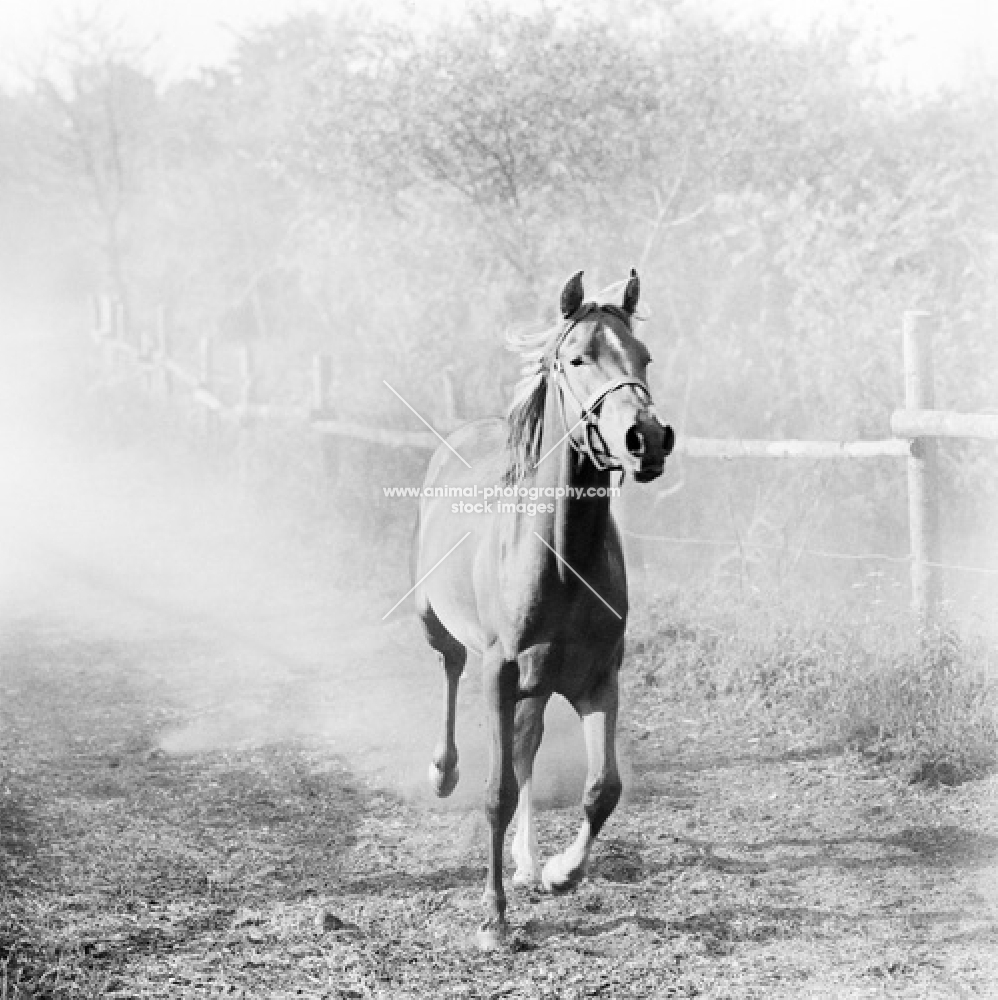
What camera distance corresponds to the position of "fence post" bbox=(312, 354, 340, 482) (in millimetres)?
12172

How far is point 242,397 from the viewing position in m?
15.0

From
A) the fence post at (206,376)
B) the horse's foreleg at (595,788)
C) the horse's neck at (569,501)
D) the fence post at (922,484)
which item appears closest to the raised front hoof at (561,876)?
the horse's foreleg at (595,788)

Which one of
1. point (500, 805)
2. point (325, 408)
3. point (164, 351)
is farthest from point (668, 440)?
point (164, 351)

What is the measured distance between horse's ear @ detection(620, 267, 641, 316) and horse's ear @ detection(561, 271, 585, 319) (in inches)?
5.8

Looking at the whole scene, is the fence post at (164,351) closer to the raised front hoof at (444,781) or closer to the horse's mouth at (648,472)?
the raised front hoof at (444,781)

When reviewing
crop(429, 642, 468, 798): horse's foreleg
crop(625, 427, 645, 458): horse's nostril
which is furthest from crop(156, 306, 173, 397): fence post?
crop(625, 427, 645, 458): horse's nostril

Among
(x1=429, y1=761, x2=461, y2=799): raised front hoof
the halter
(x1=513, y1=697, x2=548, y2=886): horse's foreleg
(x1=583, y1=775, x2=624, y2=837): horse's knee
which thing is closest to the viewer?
the halter

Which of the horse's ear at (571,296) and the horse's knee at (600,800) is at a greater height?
the horse's ear at (571,296)

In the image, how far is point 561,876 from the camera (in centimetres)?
394

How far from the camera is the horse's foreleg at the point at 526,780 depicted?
4.20 m

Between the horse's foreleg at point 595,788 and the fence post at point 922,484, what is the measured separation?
2.89m

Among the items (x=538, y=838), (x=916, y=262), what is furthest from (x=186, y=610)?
(x=916, y=262)

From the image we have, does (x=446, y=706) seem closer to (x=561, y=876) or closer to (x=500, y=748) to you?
(x=500, y=748)

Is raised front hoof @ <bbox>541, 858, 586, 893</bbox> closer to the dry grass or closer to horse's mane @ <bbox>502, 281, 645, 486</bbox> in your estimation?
horse's mane @ <bbox>502, 281, 645, 486</bbox>
